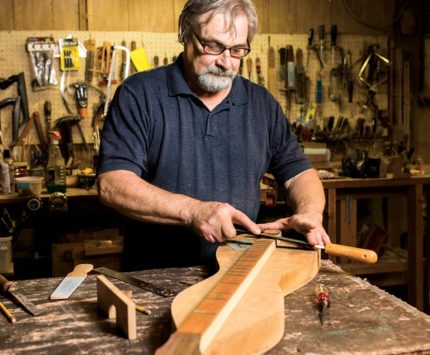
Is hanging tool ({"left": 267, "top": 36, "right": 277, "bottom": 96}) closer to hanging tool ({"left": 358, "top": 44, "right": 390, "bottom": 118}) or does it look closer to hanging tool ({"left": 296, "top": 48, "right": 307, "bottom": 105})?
hanging tool ({"left": 296, "top": 48, "right": 307, "bottom": 105})

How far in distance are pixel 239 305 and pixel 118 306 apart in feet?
0.82

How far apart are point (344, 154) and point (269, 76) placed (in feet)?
2.71

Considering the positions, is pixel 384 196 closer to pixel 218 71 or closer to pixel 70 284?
pixel 218 71

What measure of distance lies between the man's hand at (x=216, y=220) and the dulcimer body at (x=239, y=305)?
71 mm

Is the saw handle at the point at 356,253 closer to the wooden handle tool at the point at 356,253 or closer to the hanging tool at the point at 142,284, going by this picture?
the wooden handle tool at the point at 356,253

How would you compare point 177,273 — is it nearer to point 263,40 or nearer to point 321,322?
point 321,322

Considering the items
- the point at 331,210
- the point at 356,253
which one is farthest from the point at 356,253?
the point at 331,210

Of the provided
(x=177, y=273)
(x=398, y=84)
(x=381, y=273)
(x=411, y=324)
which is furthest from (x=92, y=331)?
(x=398, y=84)

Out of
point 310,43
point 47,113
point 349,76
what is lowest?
point 47,113

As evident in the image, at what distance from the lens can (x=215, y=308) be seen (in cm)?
108

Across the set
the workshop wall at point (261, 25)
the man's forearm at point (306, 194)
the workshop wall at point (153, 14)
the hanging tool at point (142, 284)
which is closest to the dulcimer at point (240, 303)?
the hanging tool at point (142, 284)

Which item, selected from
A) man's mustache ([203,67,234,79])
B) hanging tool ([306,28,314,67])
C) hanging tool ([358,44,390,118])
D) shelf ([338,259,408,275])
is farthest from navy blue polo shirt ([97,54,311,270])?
hanging tool ([358,44,390,118])

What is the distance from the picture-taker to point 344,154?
4250 millimetres

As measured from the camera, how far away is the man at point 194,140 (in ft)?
6.04
